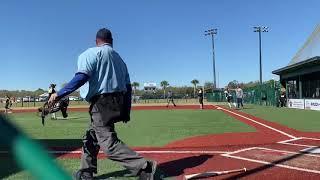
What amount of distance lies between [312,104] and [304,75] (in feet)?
32.5

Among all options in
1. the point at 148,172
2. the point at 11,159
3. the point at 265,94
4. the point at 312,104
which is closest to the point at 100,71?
the point at 148,172

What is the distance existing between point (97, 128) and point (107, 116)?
20 centimetres

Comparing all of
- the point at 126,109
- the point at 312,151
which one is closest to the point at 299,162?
the point at 312,151

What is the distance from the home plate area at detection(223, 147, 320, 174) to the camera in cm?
893

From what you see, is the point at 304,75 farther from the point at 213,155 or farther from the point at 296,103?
the point at 213,155

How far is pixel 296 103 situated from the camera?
1783 inches

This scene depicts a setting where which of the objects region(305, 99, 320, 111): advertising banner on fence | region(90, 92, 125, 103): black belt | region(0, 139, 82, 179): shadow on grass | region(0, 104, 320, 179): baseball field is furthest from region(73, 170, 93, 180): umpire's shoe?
region(305, 99, 320, 111): advertising banner on fence

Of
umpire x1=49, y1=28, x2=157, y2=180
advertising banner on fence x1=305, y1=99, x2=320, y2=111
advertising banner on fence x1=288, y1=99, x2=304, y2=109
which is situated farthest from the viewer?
advertising banner on fence x1=288, y1=99, x2=304, y2=109

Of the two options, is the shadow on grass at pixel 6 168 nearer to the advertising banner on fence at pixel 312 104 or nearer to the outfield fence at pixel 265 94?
the advertising banner on fence at pixel 312 104

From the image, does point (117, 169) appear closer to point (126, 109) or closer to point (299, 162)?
point (126, 109)

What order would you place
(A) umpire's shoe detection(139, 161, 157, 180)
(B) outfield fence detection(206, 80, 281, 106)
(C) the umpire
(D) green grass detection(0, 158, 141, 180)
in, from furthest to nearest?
(B) outfield fence detection(206, 80, 281, 106) < (D) green grass detection(0, 158, 141, 180) < (A) umpire's shoe detection(139, 161, 157, 180) < (C) the umpire

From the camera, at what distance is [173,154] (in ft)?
35.2

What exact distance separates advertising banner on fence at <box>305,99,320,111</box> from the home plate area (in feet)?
93.6

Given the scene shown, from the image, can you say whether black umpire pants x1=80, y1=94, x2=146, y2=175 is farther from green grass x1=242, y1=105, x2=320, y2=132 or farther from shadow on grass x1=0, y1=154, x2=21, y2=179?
green grass x1=242, y1=105, x2=320, y2=132
